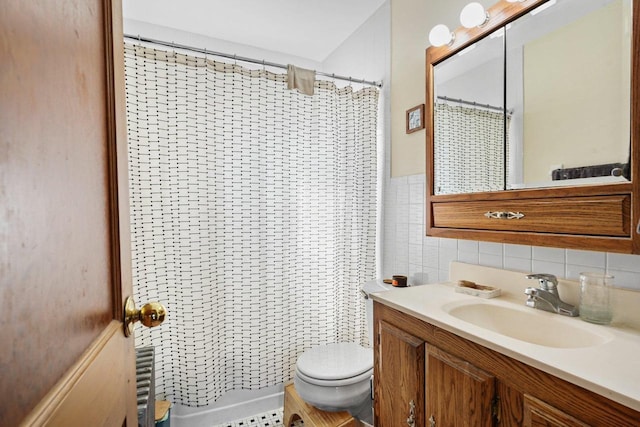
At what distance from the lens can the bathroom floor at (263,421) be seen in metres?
1.88

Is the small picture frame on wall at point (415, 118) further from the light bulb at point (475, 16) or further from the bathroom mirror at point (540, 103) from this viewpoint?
the light bulb at point (475, 16)

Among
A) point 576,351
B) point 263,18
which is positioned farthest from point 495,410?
point 263,18

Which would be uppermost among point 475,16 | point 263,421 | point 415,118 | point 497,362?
point 475,16

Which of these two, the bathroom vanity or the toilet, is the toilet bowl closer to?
the toilet

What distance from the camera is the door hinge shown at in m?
0.77

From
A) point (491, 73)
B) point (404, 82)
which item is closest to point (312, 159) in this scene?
point (404, 82)

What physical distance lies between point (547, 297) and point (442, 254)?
516mm

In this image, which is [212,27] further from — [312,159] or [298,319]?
[298,319]

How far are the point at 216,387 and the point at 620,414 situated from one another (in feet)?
5.28

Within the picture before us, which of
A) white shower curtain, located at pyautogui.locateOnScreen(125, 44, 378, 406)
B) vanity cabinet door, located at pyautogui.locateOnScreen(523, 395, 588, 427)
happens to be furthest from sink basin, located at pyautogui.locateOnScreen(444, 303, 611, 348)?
white shower curtain, located at pyautogui.locateOnScreen(125, 44, 378, 406)

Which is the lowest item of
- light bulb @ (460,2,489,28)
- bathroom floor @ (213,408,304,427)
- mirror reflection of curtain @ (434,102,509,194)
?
bathroom floor @ (213,408,304,427)

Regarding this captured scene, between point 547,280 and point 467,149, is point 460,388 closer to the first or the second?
point 547,280

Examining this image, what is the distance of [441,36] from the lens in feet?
4.34

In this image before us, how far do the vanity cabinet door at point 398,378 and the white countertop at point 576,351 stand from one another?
0.12m
